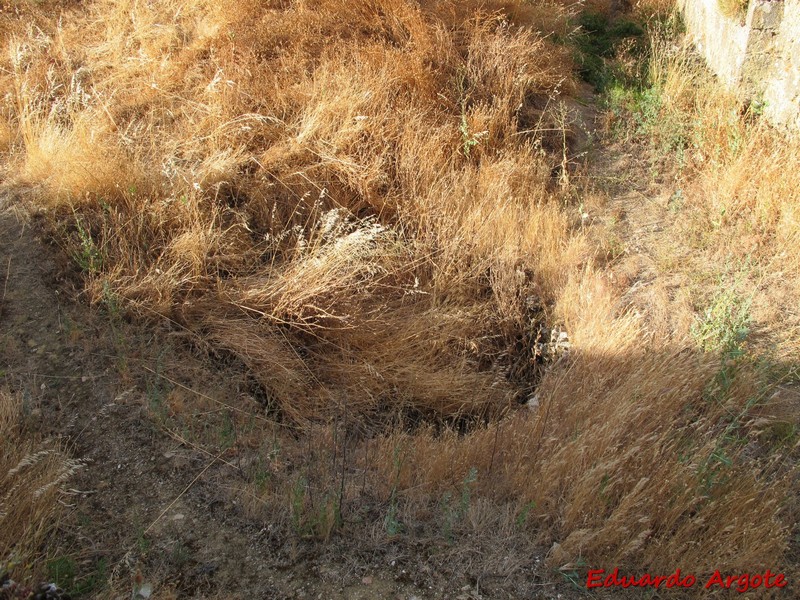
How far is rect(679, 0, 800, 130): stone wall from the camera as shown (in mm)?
4840

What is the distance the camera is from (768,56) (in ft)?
16.8

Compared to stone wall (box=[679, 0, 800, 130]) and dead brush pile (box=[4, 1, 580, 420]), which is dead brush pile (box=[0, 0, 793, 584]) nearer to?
dead brush pile (box=[4, 1, 580, 420])

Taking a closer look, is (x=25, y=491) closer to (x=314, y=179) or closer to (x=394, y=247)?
(x=394, y=247)

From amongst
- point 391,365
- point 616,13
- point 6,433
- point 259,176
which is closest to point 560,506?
point 391,365

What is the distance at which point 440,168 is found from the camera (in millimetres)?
4926

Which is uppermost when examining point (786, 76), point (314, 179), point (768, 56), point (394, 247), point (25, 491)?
point (768, 56)

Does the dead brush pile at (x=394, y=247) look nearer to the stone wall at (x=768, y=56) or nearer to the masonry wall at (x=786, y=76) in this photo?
the stone wall at (x=768, y=56)

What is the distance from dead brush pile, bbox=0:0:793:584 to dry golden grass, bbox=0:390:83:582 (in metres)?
0.94

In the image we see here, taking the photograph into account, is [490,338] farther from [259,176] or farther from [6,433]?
[6,433]

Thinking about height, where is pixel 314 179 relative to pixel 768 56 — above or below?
below

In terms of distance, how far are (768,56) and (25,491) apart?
5.84 meters

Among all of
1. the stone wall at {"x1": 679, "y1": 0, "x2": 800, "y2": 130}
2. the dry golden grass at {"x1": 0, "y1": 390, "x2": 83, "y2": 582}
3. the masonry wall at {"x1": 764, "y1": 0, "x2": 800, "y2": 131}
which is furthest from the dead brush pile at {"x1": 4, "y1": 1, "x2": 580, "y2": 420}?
the masonry wall at {"x1": 764, "y1": 0, "x2": 800, "y2": 131}

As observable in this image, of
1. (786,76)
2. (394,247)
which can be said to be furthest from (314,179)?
(786,76)

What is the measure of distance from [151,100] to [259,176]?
52.2 inches
